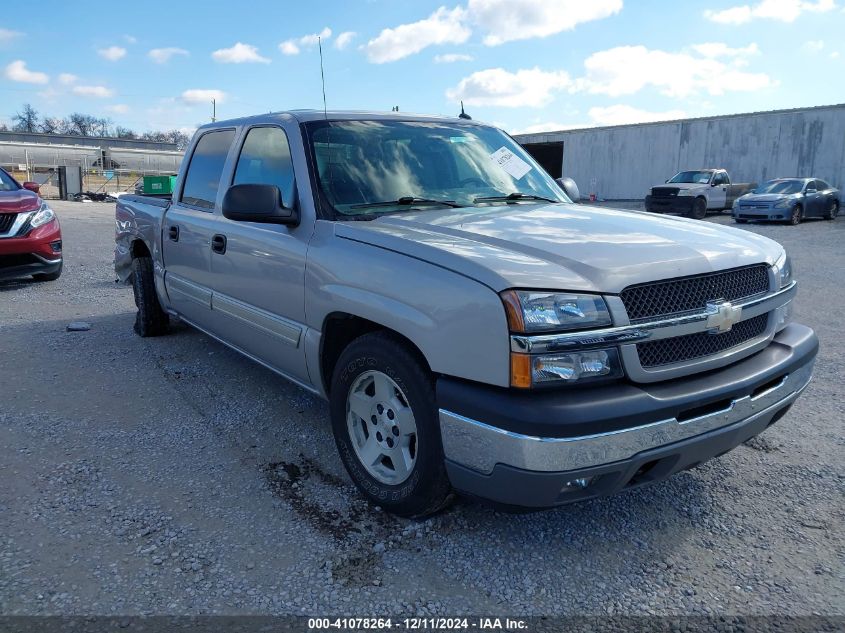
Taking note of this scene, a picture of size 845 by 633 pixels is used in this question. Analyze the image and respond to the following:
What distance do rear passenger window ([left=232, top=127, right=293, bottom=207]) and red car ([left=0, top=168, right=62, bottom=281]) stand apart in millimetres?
5728

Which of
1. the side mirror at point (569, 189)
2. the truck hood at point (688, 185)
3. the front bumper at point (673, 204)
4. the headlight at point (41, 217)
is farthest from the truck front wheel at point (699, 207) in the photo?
the headlight at point (41, 217)

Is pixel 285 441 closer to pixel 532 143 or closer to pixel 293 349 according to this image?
pixel 293 349

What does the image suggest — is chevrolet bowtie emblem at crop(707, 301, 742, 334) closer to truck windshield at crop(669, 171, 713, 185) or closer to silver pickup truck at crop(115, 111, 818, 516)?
silver pickup truck at crop(115, 111, 818, 516)

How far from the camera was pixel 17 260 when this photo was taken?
27.6 feet

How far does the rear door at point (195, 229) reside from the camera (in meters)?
4.44

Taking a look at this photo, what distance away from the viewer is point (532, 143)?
126 feet

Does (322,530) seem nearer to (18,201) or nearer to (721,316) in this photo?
(721,316)

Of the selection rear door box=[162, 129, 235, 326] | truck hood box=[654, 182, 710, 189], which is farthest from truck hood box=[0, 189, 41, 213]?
truck hood box=[654, 182, 710, 189]

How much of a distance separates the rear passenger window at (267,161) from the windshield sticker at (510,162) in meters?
1.30

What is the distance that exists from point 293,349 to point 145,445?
3.64ft

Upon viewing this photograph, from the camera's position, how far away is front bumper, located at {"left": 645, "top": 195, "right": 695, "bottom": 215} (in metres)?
21.7

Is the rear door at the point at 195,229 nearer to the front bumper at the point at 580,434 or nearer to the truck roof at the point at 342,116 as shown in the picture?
the truck roof at the point at 342,116

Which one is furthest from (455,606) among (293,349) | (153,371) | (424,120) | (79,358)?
(79,358)

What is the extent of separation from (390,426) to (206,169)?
2839mm
